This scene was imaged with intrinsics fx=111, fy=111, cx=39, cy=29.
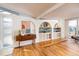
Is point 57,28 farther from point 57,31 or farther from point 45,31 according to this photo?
point 45,31

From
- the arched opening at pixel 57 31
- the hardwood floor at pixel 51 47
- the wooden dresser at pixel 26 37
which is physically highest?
the arched opening at pixel 57 31

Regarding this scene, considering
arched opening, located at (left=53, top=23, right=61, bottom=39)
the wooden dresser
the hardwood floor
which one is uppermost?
arched opening, located at (left=53, top=23, right=61, bottom=39)

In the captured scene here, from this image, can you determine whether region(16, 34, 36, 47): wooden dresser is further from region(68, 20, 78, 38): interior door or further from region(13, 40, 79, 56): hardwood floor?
region(68, 20, 78, 38): interior door

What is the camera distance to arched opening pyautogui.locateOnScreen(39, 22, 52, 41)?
2879 mm

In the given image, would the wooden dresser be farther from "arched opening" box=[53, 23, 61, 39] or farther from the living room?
"arched opening" box=[53, 23, 61, 39]

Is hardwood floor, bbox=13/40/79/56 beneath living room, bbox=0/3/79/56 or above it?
beneath

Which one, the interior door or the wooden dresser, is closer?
the interior door

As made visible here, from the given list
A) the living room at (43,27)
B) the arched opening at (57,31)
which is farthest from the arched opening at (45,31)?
the arched opening at (57,31)

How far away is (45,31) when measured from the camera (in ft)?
9.57

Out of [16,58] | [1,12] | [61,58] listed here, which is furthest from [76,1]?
[1,12]

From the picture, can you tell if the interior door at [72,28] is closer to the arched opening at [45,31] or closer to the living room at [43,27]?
the living room at [43,27]

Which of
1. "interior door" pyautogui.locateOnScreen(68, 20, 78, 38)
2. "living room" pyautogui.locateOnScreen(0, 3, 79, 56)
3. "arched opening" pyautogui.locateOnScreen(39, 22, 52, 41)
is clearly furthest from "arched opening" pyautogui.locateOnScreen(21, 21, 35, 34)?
"interior door" pyautogui.locateOnScreen(68, 20, 78, 38)

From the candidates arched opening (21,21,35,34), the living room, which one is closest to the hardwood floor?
the living room

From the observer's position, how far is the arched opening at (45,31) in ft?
9.45
